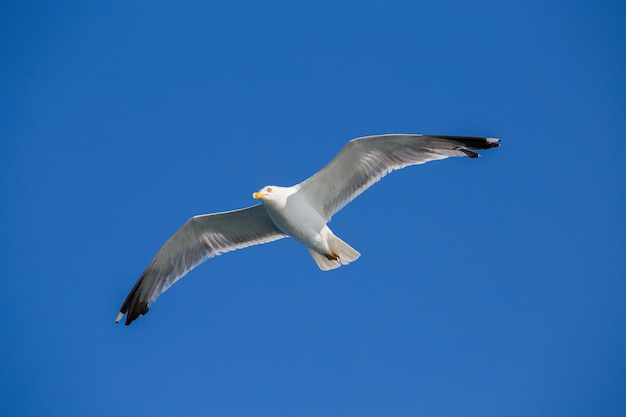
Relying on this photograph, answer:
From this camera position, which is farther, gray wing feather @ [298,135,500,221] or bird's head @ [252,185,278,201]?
bird's head @ [252,185,278,201]

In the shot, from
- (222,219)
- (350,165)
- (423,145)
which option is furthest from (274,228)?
(423,145)

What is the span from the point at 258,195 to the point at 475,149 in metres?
3.08

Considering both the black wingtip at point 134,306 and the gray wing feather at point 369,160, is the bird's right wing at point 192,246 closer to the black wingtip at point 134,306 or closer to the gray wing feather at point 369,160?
the black wingtip at point 134,306

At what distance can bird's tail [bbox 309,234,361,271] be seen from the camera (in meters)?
10.6

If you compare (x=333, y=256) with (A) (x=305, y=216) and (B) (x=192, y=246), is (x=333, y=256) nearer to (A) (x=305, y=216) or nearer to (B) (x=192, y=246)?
(A) (x=305, y=216)

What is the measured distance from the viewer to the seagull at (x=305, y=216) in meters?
10.1

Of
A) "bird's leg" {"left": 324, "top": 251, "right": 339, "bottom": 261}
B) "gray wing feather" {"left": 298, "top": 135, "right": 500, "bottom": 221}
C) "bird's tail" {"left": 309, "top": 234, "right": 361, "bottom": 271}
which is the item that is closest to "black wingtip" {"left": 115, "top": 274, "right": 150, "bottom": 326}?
"bird's tail" {"left": 309, "top": 234, "right": 361, "bottom": 271}

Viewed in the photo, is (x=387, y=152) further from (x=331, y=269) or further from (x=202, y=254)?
(x=202, y=254)

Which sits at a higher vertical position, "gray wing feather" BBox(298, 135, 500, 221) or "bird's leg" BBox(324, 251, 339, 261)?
"gray wing feather" BBox(298, 135, 500, 221)

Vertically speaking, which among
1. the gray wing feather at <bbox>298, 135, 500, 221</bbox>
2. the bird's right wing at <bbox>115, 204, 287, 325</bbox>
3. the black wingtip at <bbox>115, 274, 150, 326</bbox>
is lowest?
the black wingtip at <bbox>115, 274, 150, 326</bbox>

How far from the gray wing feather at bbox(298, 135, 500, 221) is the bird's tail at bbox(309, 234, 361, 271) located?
41cm

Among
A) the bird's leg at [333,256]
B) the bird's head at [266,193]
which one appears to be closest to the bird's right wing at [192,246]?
the bird's head at [266,193]

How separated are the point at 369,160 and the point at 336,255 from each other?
1.48 metres

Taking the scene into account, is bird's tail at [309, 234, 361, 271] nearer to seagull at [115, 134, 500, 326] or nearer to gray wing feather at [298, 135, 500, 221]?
seagull at [115, 134, 500, 326]
